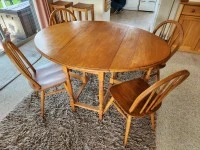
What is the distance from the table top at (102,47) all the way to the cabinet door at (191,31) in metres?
1.33

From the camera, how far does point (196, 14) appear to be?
2.20 metres

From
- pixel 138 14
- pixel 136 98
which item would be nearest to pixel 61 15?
pixel 136 98

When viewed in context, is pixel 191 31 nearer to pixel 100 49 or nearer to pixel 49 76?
pixel 100 49

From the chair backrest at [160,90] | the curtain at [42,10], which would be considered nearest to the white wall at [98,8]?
the curtain at [42,10]

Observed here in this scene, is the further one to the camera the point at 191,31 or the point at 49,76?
the point at 191,31

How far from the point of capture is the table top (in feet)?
3.42

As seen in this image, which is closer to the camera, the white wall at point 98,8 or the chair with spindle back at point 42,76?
the chair with spindle back at point 42,76

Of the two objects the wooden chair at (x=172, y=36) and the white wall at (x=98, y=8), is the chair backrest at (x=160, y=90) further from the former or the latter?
the white wall at (x=98, y=8)

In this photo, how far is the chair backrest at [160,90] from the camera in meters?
0.80

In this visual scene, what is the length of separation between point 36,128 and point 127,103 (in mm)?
965

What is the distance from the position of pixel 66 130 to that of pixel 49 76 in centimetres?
57

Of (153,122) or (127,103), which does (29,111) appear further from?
(153,122)

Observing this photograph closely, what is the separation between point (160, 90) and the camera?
0.97 m

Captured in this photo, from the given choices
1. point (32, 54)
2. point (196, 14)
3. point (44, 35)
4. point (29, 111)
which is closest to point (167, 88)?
point (44, 35)
